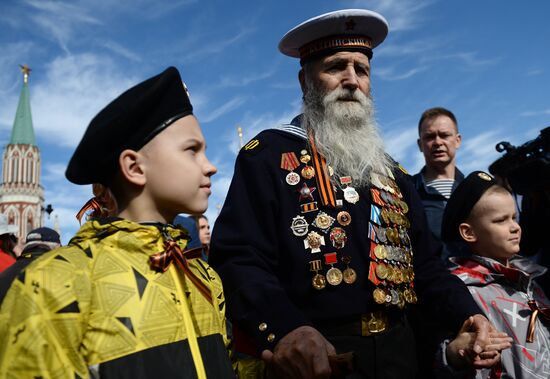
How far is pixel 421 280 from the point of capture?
288 centimetres

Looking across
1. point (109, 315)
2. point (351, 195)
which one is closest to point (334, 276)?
point (351, 195)

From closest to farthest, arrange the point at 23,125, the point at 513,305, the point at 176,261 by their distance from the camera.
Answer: the point at 176,261 < the point at 513,305 < the point at 23,125

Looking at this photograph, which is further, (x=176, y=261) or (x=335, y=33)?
(x=335, y=33)

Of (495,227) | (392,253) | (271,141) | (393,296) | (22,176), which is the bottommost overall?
(393,296)

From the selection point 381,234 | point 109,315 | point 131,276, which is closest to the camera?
point 109,315

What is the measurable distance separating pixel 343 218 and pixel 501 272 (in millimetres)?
1284

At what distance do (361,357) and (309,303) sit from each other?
334 mm

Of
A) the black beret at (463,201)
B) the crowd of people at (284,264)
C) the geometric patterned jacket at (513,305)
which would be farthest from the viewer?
the black beret at (463,201)

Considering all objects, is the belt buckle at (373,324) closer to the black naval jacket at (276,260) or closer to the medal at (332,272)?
the black naval jacket at (276,260)

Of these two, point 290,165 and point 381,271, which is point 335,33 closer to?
point 290,165

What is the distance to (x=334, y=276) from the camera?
242 cm

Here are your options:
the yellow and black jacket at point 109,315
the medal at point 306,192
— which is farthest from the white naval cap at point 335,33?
the yellow and black jacket at point 109,315

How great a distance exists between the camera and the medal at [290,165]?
262cm

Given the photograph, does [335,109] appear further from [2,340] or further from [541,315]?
[2,340]
